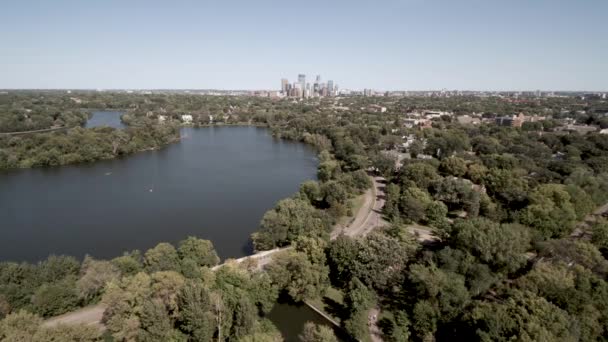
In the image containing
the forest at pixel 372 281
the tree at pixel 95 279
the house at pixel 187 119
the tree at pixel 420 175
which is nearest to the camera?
the forest at pixel 372 281

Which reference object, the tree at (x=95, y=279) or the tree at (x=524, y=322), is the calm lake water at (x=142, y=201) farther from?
the tree at (x=524, y=322)

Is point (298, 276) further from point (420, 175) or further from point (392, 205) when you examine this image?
point (420, 175)

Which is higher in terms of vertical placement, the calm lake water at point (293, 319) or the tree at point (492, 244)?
the tree at point (492, 244)

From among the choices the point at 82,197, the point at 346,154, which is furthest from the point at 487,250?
the point at 82,197

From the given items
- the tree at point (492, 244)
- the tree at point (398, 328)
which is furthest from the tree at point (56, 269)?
the tree at point (492, 244)

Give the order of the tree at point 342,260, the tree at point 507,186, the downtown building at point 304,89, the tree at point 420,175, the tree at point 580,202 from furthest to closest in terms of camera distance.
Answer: the downtown building at point 304,89 < the tree at point 420,175 < the tree at point 507,186 < the tree at point 580,202 < the tree at point 342,260
